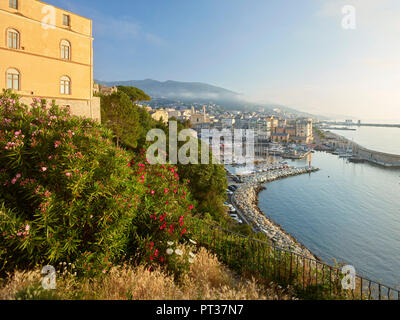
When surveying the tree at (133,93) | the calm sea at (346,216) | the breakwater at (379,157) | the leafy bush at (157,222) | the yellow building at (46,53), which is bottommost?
the calm sea at (346,216)

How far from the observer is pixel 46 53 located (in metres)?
7.91

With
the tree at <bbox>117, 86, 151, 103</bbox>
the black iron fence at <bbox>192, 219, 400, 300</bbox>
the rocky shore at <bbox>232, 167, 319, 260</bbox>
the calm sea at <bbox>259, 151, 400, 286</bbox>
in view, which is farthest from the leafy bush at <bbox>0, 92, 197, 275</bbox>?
the tree at <bbox>117, 86, 151, 103</bbox>

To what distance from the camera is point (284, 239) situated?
15.0m

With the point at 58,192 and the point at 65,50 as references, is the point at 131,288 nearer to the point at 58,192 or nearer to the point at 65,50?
the point at 58,192

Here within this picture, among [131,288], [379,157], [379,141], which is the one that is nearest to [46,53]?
[131,288]

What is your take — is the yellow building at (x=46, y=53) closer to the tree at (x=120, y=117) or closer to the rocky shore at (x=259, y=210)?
the tree at (x=120, y=117)

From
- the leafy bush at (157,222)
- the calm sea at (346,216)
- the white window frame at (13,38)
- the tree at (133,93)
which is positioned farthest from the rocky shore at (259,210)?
the tree at (133,93)

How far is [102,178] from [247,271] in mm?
2041

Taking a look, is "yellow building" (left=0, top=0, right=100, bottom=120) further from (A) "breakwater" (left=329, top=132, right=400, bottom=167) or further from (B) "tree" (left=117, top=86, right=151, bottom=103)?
(A) "breakwater" (left=329, top=132, right=400, bottom=167)

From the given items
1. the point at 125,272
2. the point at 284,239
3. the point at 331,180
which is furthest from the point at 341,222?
the point at 125,272

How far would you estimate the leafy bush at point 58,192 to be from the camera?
7.41 ft

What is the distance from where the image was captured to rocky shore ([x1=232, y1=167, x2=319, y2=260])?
14303 millimetres

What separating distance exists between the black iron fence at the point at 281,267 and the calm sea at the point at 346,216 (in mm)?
12448
